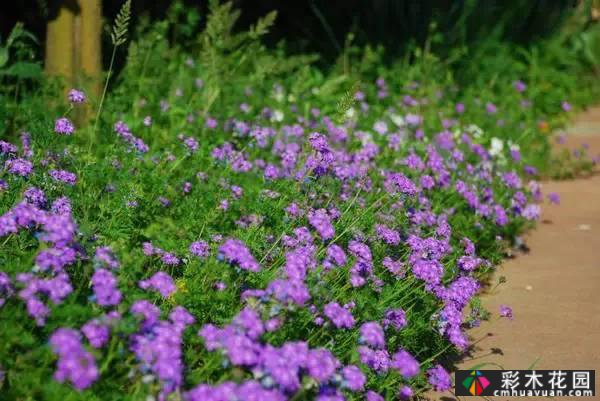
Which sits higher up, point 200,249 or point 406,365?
point 200,249

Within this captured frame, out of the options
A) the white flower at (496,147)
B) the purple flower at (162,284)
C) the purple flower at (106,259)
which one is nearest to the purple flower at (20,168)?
the purple flower at (106,259)

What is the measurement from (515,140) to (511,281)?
2295 mm

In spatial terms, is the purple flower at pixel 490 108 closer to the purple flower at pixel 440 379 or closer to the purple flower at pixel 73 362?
the purple flower at pixel 440 379

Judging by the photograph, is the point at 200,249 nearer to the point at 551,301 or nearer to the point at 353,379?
the point at 353,379

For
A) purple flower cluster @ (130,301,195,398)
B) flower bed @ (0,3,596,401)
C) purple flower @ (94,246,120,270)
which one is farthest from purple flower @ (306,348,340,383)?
purple flower @ (94,246,120,270)

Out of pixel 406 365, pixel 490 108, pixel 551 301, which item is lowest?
pixel 551 301

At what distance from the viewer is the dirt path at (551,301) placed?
364 centimetres

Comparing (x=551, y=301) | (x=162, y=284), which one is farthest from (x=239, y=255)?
(x=551, y=301)

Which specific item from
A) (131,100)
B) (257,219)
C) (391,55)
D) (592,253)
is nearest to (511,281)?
(592,253)

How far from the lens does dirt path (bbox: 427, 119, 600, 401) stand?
3.64m

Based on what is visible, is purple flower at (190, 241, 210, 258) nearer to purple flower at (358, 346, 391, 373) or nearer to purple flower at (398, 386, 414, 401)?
purple flower at (358, 346, 391, 373)

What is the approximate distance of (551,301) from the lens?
4.21 meters

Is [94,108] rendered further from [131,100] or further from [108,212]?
[108,212]

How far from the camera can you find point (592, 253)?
486 cm
